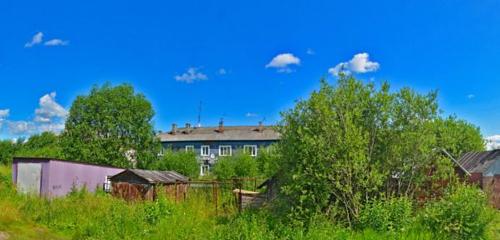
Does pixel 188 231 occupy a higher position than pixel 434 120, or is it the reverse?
pixel 434 120

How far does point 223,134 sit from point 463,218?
49660 mm

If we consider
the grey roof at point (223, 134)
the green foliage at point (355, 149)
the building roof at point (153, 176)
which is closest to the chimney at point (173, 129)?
the grey roof at point (223, 134)

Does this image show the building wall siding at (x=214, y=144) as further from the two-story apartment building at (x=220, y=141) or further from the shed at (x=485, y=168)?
the shed at (x=485, y=168)

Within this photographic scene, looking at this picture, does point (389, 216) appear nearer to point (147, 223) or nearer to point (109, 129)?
point (147, 223)

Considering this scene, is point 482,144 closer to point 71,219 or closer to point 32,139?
point 71,219

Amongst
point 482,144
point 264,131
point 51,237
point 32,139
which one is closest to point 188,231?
point 51,237

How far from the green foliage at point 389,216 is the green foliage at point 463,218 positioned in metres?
0.57

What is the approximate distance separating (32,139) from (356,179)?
59729mm

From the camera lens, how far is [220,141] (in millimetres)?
59250

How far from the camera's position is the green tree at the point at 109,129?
35.6m

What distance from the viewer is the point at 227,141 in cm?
5897

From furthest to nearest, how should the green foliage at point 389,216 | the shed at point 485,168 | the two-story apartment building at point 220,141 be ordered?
1. the two-story apartment building at point 220,141
2. the shed at point 485,168
3. the green foliage at point 389,216

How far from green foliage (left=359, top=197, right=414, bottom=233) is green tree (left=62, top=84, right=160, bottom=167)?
2686 cm

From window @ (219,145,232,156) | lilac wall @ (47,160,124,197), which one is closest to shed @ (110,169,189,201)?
lilac wall @ (47,160,124,197)
